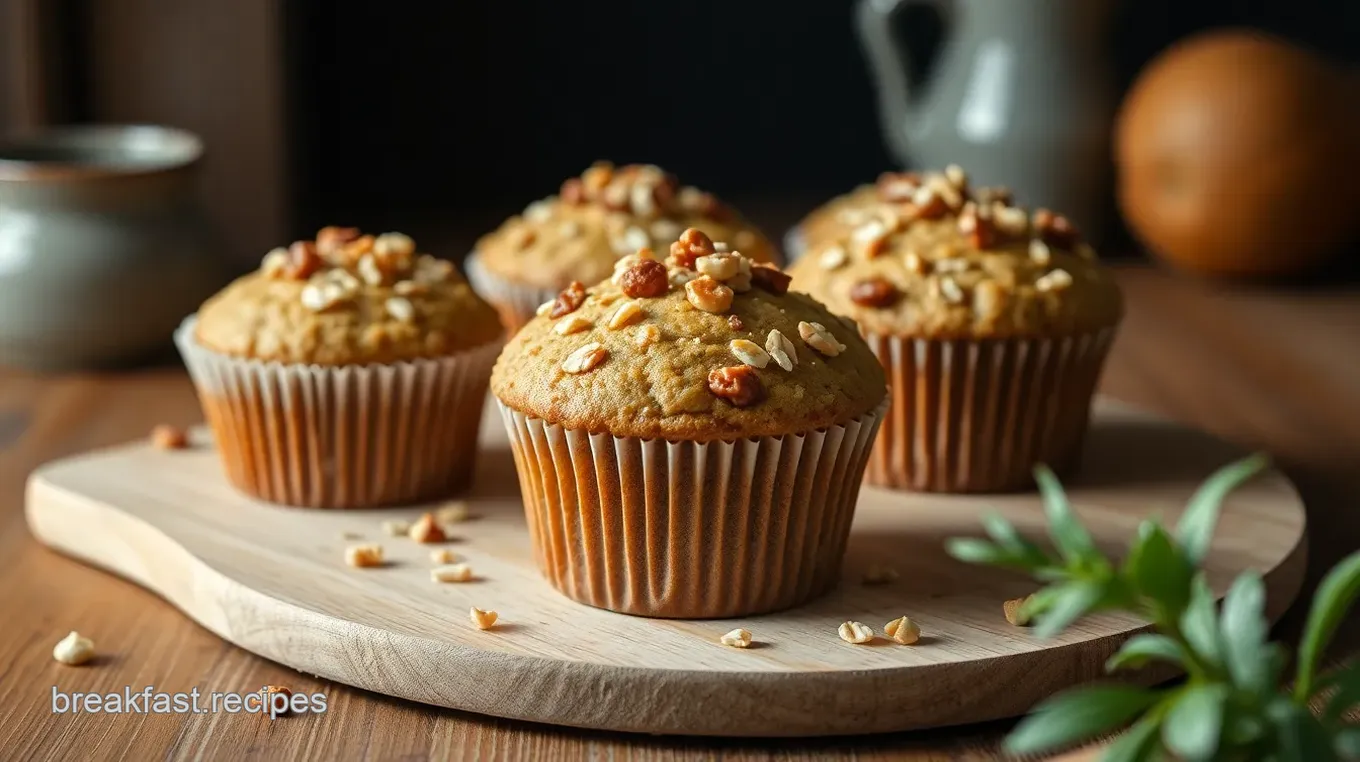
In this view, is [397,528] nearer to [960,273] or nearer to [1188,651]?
[960,273]

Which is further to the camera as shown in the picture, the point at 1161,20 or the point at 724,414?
the point at 1161,20

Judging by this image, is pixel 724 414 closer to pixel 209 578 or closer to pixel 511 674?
pixel 511 674

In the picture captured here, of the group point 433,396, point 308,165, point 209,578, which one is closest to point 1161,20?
point 308,165

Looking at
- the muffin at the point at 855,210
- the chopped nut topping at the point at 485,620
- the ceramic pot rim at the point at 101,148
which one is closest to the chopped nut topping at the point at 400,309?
the chopped nut topping at the point at 485,620

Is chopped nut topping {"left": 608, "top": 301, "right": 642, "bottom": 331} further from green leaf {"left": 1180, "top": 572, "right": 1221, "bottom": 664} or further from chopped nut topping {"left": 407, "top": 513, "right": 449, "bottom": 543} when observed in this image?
green leaf {"left": 1180, "top": 572, "right": 1221, "bottom": 664}

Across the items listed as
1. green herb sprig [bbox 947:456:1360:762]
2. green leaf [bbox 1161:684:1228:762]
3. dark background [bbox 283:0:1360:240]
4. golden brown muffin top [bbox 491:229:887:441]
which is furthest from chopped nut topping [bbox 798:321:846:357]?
dark background [bbox 283:0:1360:240]

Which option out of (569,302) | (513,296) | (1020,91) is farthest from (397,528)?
(1020,91)

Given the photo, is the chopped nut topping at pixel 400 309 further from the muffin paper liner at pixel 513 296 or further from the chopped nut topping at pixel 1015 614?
the chopped nut topping at pixel 1015 614
